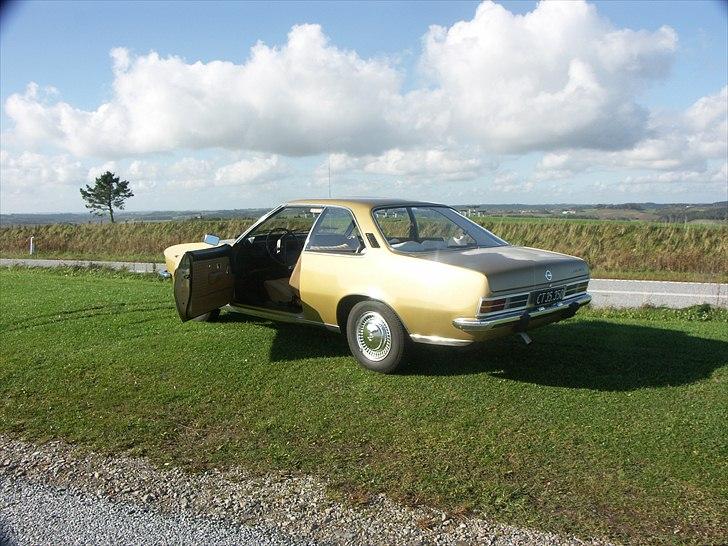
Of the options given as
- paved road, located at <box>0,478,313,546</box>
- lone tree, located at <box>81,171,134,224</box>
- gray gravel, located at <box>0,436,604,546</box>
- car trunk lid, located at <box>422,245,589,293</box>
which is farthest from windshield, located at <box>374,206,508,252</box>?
lone tree, located at <box>81,171,134,224</box>

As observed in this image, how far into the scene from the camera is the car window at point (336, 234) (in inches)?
240

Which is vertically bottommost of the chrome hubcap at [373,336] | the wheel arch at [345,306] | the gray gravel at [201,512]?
the gray gravel at [201,512]

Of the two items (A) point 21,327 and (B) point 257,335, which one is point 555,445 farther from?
(A) point 21,327

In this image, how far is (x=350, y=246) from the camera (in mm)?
6082

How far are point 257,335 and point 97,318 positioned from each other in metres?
2.60

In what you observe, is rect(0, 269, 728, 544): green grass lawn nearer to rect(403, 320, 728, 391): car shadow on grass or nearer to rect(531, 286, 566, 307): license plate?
rect(403, 320, 728, 391): car shadow on grass

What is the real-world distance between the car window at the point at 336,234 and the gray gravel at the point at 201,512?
2817mm

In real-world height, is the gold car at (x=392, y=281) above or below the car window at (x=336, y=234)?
below

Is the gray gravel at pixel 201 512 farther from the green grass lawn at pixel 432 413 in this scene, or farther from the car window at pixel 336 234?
the car window at pixel 336 234

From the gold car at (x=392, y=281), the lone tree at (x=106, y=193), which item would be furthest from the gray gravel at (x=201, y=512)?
the lone tree at (x=106, y=193)

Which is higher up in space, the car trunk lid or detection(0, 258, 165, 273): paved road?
the car trunk lid

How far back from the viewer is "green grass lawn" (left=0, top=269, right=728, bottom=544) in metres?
3.47

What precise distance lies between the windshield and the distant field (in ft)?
39.9

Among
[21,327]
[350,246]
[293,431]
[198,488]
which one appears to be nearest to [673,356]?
[350,246]
